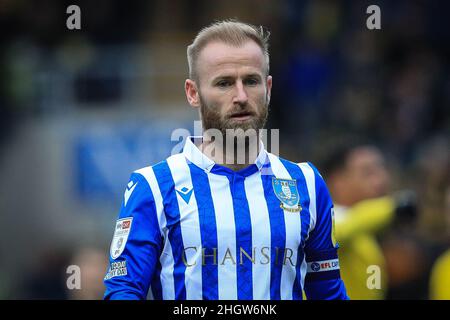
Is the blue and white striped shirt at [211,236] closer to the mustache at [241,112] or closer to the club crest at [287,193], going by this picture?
the club crest at [287,193]

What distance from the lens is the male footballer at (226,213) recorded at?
400 cm

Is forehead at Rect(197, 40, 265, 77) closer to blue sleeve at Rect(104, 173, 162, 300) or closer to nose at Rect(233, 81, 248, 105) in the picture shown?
nose at Rect(233, 81, 248, 105)

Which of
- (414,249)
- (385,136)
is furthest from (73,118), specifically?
(414,249)

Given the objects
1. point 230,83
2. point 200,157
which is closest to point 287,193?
point 200,157

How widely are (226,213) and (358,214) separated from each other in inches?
96.0

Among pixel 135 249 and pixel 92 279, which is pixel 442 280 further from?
pixel 135 249

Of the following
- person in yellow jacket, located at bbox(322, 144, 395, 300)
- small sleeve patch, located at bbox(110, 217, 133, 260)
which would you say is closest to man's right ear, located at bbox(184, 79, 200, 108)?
small sleeve patch, located at bbox(110, 217, 133, 260)

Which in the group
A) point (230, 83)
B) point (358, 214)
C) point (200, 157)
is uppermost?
point (230, 83)

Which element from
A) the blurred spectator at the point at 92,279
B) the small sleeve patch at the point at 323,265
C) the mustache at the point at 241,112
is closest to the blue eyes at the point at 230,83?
the mustache at the point at 241,112

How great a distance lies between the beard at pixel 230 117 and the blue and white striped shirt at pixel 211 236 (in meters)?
0.19

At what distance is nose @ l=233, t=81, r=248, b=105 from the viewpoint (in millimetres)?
4051

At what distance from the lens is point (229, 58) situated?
4125 mm

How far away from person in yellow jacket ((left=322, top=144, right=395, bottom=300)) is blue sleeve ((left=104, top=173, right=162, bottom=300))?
→ 2438 millimetres
